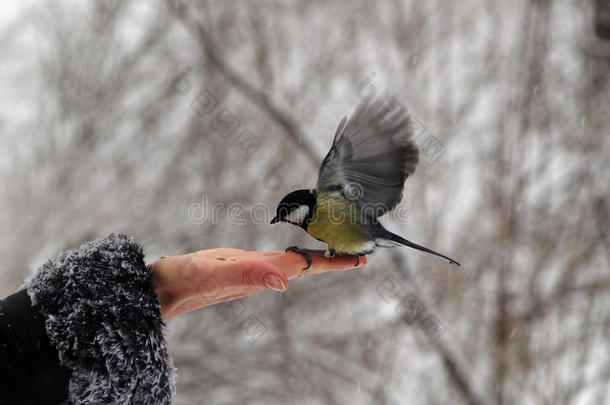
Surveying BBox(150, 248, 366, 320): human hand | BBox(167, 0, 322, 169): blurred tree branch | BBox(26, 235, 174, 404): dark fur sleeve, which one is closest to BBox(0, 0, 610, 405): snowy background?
BBox(167, 0, 322, 169): blurred tree branch

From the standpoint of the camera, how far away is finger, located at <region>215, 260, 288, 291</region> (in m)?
0.92

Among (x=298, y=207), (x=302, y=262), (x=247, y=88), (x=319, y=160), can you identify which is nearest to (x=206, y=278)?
Result: (x=302, y=262)

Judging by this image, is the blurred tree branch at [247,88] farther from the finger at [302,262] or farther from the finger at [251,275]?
the finger at [251,275]

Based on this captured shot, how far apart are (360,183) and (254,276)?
64 centimetres

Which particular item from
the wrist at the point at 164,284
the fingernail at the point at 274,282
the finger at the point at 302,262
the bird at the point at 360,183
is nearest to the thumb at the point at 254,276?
the fingernail at the point at 274,282

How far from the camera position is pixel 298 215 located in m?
1.50

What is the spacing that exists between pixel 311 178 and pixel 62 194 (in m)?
1.48

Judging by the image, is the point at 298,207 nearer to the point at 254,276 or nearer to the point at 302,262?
the point at 302,262

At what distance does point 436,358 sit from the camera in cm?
297

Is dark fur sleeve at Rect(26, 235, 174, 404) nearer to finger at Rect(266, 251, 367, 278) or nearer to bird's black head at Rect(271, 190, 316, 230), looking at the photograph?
finger at Rect(266, 251, 367, 278)

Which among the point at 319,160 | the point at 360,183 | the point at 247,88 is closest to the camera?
the point at 360,183

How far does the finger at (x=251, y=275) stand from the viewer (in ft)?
3.01

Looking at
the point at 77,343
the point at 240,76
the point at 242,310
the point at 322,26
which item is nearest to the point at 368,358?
the point at 242,310

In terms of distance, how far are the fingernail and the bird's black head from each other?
0.57 metres
